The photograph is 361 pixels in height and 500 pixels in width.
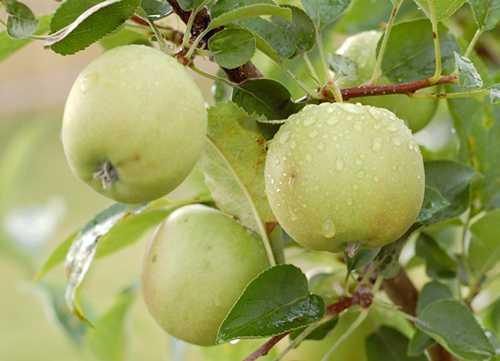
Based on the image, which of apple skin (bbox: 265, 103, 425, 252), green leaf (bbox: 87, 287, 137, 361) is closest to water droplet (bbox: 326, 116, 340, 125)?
apple skin (bbox: 265, 103, 425, 252)

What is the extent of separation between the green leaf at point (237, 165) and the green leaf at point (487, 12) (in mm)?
168

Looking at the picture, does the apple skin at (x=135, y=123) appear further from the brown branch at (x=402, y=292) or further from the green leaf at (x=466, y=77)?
the brown branch at (x=402, y=292)

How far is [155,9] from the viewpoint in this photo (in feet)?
1.35

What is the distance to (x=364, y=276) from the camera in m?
0.52

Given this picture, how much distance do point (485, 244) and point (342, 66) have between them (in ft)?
0.76

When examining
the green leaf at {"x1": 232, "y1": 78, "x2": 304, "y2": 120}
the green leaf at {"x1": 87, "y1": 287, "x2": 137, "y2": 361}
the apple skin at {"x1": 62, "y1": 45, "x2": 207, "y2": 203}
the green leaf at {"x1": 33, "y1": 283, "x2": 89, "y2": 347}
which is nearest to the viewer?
the apple skin at {"x1": 62, "y1": 45, "x2": 207, "y2": 203}

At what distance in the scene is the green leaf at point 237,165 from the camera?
17.3 inches

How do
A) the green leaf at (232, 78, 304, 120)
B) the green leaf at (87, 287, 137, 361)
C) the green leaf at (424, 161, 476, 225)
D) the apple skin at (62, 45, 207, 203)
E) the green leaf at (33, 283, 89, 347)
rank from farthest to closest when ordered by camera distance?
the green leaf at (33, 283, 89, 347)
the green leaf at (87, 287, 137, 361)
the green leaf at (424, 161, 476, 225)
the green leaf at (232, 78, 304, 120)
the apple skin at (62, 45, 207, 203)

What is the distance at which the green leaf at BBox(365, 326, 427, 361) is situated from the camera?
0.58 metres

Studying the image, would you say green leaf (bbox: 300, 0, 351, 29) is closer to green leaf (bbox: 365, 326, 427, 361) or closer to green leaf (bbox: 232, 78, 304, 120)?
green leaf (bbox: 232, 78, 304, 120)

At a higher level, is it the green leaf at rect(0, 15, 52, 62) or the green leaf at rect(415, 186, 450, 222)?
the green leaf at rect(0, 15, 52, 62)

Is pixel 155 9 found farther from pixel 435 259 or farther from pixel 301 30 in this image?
pixel 435 259

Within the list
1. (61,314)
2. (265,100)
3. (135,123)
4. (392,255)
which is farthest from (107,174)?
(61,314)

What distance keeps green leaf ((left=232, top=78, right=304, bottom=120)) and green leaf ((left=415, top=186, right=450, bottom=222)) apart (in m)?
0.11
